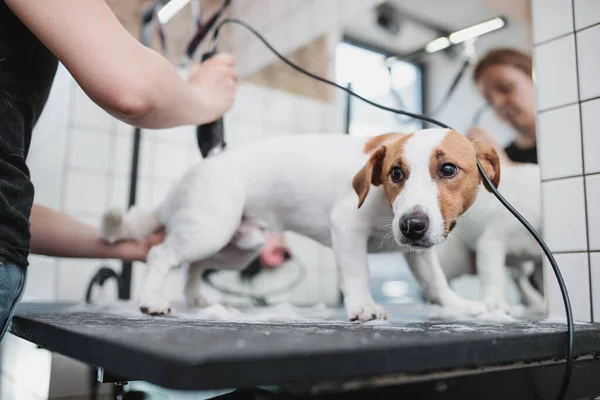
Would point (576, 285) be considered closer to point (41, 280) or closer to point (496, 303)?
point (496, 303)

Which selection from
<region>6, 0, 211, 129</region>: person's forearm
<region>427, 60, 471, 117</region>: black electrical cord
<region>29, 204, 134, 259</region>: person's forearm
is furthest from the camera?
<region>427, 60, 471, 117</region>: black electrical cord

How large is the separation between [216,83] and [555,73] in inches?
25.9

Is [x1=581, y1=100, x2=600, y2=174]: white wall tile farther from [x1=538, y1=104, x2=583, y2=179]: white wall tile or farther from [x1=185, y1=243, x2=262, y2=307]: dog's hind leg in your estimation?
[x1=185, y1=243, x2=262, y2=307]: dog's hind leg

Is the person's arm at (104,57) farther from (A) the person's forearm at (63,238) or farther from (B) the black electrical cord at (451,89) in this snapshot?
(B) the black electrical cord at (451,89)

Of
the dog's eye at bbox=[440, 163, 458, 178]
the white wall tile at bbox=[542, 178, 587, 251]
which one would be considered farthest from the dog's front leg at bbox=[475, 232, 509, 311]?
the dog's eye at bbox=[440, 163, 458, 178]

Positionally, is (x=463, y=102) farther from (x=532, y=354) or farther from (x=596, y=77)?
(x=532, y=354)

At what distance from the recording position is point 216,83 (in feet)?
3.17

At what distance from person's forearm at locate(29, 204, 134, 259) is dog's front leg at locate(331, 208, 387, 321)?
0.52m

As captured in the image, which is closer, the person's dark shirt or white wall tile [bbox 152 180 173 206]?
the person's dark shirt

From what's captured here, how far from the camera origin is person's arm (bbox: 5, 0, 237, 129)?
0.58 meters

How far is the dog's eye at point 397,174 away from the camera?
74 cm

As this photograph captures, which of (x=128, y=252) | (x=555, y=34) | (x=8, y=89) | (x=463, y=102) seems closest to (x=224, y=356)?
(x=8, y=89)

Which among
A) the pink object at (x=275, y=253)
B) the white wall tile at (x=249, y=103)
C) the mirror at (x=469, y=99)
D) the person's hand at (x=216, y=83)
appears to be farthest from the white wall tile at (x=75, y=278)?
the person's hand at (x=216, y=83)

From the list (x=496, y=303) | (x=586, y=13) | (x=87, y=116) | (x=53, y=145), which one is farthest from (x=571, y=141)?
(x=53, y=145)
